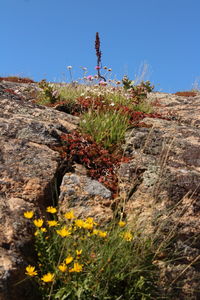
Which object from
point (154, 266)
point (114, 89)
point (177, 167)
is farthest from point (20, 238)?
point (114, 89)

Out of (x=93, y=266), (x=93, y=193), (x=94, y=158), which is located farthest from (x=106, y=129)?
(x=93, y=266)

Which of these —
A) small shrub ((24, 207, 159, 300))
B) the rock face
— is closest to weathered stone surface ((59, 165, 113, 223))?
the rock face

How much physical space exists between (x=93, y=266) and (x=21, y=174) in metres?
1.68

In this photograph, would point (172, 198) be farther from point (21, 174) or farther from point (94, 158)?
point (21, 174)

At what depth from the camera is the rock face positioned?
12.2 ft

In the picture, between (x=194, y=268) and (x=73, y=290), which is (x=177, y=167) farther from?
(x=73, y=290)

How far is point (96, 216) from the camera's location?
448 cm

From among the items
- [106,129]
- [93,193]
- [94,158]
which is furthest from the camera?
[106,129]

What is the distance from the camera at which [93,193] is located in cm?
473

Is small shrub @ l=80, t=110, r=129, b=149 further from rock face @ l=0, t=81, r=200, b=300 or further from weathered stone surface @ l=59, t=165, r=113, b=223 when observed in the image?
weathered stone surface @ l=59, t=165, r=113, b=223

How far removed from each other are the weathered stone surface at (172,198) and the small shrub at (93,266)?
346 mm

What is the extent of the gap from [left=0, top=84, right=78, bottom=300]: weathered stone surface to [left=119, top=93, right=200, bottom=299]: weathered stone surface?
1.22 meters

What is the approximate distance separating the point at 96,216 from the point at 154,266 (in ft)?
3.29

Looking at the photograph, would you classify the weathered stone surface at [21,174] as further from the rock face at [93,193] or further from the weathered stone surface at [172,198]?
the weathered stone surface at [172,198]
